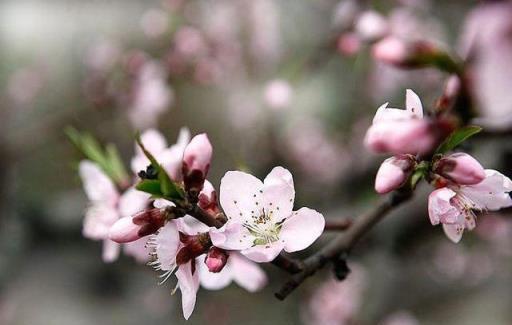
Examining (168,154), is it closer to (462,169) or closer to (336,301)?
(462,169)

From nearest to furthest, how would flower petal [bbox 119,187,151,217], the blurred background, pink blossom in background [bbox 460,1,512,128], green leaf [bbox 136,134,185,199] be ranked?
1. pink blossom in background [bbox 460,1,512,128]
2. green leaf [bbox 136,134,185,199]
3. flower petal [bbox 119,187,151,217]
4. the blurred background

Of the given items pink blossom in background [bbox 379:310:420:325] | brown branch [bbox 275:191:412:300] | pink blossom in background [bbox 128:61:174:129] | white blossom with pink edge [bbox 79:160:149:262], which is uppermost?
white blossom with pink edge [bbox 79:160:149:262]

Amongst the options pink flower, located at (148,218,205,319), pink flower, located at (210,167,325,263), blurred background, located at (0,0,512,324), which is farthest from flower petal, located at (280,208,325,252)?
blurred background, located at (0,0,512,324)

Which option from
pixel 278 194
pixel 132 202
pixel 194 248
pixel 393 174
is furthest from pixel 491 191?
pixel 132 202

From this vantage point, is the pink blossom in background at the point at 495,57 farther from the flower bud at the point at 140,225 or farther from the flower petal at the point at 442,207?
the flower bud at the point at 140,225

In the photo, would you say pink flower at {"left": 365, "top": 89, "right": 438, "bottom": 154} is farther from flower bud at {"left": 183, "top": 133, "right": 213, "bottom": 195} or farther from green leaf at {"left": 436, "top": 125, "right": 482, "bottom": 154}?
flower bud at {"left": 183, "top": 133, "right": 213, "bottom": 195}

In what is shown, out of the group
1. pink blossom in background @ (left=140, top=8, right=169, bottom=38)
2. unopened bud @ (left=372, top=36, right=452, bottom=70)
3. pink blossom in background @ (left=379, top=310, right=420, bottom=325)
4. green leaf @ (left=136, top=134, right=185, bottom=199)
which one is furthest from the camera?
pink blossom in background @ (left=140, top=8, right=169, bottom=38)

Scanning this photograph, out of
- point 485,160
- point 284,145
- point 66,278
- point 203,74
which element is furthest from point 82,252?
point 485,160
